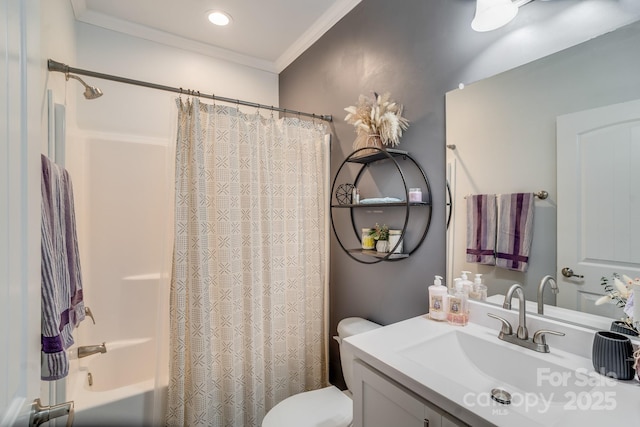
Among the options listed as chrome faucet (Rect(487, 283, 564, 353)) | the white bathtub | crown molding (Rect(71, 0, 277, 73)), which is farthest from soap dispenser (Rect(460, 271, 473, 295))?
crown molding (Rect(71, 0, 277, 73))

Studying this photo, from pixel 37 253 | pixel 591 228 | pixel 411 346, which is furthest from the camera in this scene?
pixel 411 346

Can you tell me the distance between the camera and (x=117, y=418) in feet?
5.23

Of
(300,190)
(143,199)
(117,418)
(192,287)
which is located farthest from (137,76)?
(117,418)

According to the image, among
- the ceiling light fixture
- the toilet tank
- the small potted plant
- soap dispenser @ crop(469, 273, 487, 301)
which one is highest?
the ceiling light fixture

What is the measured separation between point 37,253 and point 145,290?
1746 mm

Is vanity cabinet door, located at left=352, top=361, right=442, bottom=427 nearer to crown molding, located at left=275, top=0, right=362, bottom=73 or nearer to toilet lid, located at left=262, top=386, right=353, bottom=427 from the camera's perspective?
toilet lid, located at left=262, top=386, right=353, bottom=427

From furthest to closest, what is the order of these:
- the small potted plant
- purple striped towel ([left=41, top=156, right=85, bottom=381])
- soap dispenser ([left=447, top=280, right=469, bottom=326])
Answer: the small potted plant < soap dispenser ([left=447, top=280, right=469, bottom=326]) < purple striped towel ([left=41, top=156, right=85, bottom=381])

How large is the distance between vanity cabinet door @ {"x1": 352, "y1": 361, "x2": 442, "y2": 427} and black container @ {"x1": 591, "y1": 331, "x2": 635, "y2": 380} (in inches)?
19.1

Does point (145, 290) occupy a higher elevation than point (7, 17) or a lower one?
lower

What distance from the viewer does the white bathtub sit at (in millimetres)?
1573

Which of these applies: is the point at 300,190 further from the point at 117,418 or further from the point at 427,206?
the point at 117,418

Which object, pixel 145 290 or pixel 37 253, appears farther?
pixel 145 290

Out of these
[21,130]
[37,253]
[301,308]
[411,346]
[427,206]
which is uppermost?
[21,130]

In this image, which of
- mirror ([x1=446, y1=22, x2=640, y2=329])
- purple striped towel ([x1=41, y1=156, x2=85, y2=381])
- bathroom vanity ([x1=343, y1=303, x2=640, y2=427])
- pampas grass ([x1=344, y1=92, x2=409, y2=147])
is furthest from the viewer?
pampas grass ([x1=344, y1=92, x2=409, y2=147])
